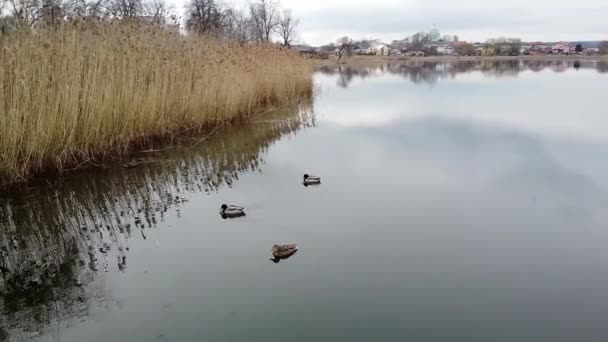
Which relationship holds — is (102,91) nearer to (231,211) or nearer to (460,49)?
(231,211)

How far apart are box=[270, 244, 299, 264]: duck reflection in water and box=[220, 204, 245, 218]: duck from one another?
70 cm

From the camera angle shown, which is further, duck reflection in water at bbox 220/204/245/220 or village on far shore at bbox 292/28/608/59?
village on far shore at bbox 292/28/608/59

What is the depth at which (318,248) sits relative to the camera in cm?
294

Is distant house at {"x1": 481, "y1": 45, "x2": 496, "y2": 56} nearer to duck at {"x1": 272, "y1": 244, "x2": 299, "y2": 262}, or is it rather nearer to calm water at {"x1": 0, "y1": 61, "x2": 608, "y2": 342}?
calm water at {"x1": 0, "y1": 61, "x2": 608, "y2": 342}

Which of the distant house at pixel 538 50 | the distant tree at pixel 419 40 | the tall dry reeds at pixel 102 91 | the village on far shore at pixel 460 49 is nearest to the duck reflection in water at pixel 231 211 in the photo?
the tall dry reeds at pixel 102 91

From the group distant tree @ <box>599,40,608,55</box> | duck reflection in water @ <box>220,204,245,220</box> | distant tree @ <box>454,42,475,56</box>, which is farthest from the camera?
distant tree @ <box>454,42,475,56</box>

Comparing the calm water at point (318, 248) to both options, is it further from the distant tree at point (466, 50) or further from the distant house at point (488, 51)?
the distant tree at point (466, 50)

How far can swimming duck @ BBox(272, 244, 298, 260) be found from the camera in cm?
281

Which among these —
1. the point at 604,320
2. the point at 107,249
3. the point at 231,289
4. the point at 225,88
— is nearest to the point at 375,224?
the point at 231,289

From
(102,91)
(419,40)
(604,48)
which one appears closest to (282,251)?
(102,91)

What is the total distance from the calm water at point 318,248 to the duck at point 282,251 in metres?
0.05

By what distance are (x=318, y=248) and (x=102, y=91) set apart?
117 inches

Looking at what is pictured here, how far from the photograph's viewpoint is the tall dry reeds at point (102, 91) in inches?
153

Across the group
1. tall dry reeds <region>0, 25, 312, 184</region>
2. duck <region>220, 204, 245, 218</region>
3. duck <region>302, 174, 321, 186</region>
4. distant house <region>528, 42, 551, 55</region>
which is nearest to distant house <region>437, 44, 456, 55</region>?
distant house <region>528, 42, 551, 55</region>
